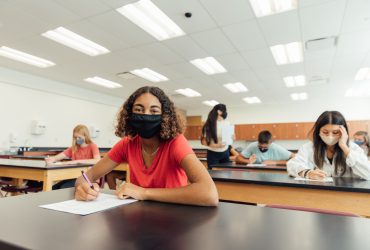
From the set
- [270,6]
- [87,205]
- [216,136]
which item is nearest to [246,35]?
[270,6]

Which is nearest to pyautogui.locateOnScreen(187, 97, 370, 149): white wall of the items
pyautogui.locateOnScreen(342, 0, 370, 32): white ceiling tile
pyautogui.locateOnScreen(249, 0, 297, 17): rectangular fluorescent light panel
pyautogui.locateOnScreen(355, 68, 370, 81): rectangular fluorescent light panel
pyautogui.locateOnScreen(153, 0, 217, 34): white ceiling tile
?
pyautogui.locateOnScreen(355, 68, 370, 81): rectangular fluorescent light panel

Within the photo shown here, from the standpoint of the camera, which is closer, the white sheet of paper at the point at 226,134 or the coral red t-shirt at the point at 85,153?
the coral red t-shirt at the point at 85,153

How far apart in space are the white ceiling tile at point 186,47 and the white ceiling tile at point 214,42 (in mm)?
103

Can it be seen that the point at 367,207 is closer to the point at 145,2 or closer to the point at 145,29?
the point at 145,2

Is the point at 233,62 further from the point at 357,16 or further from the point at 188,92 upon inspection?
the point at 188,92

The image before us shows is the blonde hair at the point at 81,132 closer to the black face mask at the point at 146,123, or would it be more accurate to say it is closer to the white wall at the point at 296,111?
the black face mask at the point at 146,123

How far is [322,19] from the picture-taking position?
3336 millimetres

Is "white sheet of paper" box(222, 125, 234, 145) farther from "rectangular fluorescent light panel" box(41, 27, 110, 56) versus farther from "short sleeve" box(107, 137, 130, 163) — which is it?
"rectangular fluorescent light panel" box(41, 27, 110, 56)

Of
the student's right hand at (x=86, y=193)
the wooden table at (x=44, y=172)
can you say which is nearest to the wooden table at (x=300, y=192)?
the student's right hand at (x=86, y=193)

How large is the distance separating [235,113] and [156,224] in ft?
34.0

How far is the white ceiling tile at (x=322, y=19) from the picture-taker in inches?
120

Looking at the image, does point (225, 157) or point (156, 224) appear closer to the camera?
point (156, 224)

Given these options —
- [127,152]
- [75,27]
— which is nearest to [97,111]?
[75,27]

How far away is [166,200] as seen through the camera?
0.96m
